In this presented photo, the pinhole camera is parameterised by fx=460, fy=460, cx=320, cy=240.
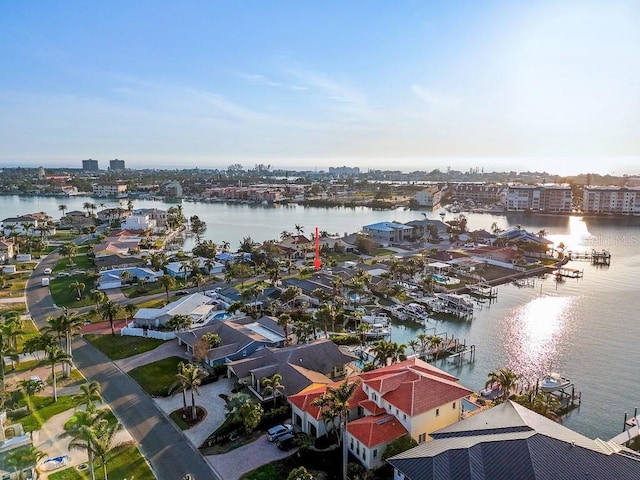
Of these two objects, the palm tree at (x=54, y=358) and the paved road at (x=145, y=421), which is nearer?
the paved road at (x=145, y=421)

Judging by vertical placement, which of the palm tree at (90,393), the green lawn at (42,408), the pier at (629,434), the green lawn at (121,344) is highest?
the palm tree at (90,393)

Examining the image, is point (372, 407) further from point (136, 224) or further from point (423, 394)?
point (136, 224)

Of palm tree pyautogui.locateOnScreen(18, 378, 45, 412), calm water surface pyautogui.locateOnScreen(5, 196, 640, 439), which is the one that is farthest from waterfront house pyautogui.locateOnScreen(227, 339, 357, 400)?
palm tree pyautogui.locateOnScreen(18, 378, 45, 412)

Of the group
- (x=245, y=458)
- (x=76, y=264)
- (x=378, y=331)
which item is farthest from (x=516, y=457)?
(x=76, y=264)

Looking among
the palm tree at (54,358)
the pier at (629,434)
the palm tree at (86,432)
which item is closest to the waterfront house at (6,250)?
the palm tree at (54,358)

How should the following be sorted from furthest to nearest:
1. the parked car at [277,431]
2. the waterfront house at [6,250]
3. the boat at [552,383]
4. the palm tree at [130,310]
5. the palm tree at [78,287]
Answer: the waterfront house at [6,250] → the palm tree at [78,287] → the palm tree at [130,310] → the boat at [552,383] → the parked car at [277,431]

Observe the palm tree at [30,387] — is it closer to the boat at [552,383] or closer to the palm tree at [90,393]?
the palm tree at [90,393]
